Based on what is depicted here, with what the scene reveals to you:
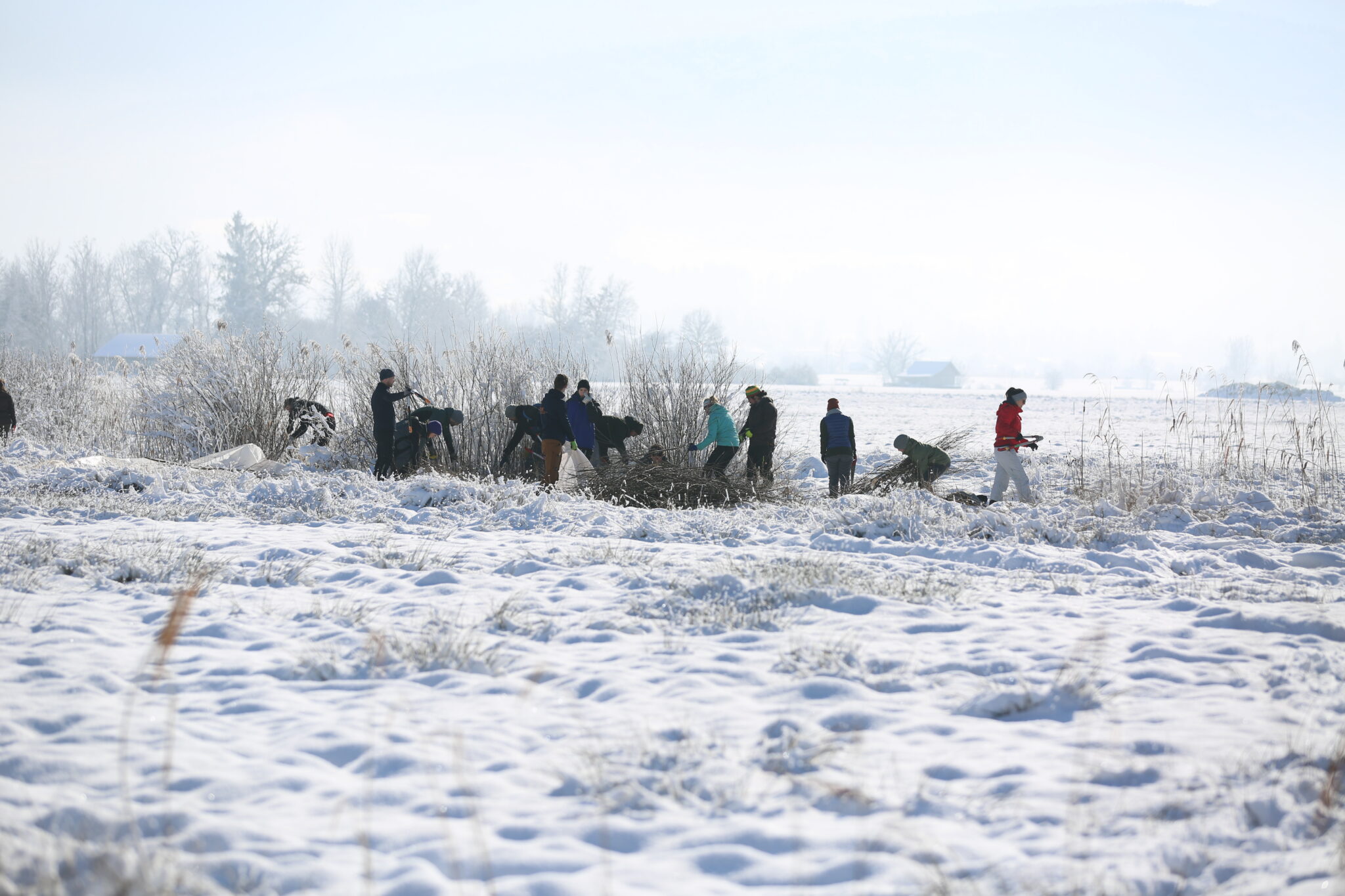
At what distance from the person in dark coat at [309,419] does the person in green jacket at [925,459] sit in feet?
26.8

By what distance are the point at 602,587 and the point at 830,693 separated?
6.84 ft

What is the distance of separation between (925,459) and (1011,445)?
1.19 meters

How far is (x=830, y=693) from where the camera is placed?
137 inches

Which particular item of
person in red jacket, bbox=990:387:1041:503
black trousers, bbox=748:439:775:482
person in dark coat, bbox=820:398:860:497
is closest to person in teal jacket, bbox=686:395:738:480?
black trousers, bbox=748:439:775:482

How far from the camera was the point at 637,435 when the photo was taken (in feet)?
37.8

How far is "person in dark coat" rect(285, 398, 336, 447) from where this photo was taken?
12211mm

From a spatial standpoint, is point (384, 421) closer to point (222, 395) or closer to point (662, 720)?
point (222, 395)

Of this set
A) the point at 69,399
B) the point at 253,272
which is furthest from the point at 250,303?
the point at 69,399

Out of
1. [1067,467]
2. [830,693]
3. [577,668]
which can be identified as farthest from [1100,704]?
[1067,467]

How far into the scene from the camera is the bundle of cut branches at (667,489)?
9.46m

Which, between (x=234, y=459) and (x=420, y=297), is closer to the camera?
(x=234, y=459)

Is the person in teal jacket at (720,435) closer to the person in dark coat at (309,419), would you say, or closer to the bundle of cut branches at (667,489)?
the bundle of cut branches at (667,489)

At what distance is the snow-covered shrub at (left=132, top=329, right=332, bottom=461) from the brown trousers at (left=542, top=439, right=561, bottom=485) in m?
4.60

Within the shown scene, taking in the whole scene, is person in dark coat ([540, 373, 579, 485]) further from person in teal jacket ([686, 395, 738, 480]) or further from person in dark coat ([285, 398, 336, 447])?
person in dark coat ([285, 398, 336, 447])
